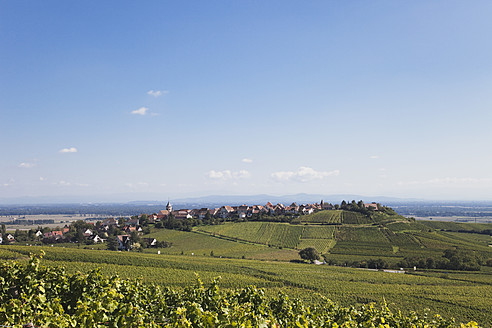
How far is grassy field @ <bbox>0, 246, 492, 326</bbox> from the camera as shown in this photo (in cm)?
3781

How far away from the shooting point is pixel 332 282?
47.0 m

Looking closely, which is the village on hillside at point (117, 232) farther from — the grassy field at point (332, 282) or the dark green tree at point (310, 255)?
the dark green tree at point (310, 255)

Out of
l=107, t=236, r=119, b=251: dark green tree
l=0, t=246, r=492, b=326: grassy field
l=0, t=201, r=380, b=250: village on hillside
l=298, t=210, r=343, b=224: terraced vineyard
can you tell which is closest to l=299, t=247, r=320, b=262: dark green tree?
l=0, t=246, r=492, b=326: grassy field

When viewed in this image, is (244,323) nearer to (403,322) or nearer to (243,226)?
(403,322)

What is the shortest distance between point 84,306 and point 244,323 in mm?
4949

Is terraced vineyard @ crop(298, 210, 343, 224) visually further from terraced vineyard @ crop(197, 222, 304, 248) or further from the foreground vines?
the foreground vines

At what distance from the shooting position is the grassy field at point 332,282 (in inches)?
1489

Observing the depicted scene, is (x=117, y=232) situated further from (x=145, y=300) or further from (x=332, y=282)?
(x=145, y=300)

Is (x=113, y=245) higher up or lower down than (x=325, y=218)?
lower down

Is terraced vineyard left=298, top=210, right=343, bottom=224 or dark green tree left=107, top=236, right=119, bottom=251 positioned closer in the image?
dark green tree left=107, top=236, right=119, bottom=251

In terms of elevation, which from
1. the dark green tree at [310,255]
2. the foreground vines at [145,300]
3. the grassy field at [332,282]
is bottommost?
the dark green tree at [310,255]

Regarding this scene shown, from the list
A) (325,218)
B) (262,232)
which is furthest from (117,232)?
(325,218)

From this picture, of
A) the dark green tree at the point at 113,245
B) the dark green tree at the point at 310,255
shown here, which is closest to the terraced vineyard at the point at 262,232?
the dark green tree at the point at 310,255

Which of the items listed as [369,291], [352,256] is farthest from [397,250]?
[369,291]
